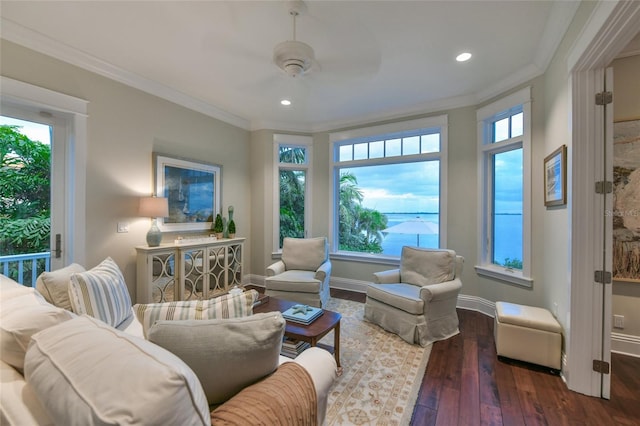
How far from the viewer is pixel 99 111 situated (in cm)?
288

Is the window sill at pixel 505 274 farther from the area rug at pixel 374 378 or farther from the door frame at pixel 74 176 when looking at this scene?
the door frame at pixel 74 176

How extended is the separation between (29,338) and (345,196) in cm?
413

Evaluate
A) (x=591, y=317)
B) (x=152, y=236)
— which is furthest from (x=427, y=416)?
(x=152, y=236)

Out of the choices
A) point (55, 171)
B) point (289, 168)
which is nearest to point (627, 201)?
point (289, 168)

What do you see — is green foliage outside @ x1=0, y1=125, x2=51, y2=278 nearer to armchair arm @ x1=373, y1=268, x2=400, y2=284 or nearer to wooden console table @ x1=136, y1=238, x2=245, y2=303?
wooden console table @ x1=136, y1=238, x2=245, y2=303

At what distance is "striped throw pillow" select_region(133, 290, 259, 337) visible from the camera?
1.16 metres

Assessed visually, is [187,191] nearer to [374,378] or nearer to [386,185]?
[386,185]

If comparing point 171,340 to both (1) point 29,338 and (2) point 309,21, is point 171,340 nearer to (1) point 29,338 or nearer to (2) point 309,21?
(1) point 29,338

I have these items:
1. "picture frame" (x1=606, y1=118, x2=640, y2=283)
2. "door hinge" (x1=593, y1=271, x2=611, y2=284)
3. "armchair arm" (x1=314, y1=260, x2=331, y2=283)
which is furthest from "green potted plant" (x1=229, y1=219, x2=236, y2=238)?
"picture frame" (x1=606, y1=118, x2=640, y2=283)

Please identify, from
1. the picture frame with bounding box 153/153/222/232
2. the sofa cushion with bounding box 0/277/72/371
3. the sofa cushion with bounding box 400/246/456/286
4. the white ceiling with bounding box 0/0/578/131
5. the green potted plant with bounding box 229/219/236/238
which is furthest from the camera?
the green potted plant with bounding box 229/219/236/238

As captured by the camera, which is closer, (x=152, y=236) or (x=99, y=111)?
(x=99, y=111)

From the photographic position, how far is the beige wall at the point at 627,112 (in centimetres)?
245

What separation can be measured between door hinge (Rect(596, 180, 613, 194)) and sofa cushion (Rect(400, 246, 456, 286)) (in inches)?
55.2

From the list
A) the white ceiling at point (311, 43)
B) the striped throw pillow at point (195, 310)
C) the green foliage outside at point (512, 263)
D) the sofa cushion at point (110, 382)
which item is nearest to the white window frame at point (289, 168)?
the white ceiling at point (311, 43)
